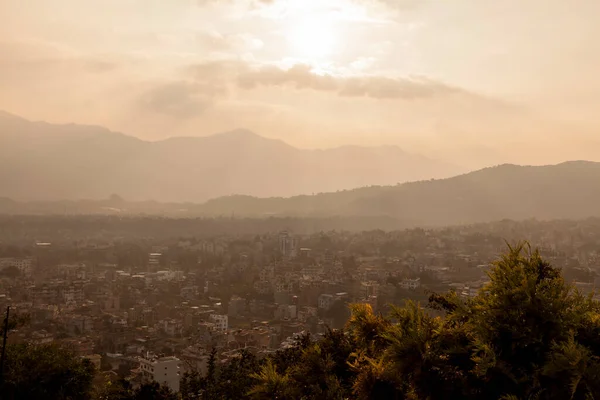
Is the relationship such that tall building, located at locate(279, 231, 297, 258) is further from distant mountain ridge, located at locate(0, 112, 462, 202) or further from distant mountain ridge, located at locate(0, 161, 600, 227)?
distant mountain ridge, located at locate(0, 112, 462, 202)

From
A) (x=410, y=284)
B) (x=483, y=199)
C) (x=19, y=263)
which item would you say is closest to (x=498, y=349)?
(x=410, y=284)

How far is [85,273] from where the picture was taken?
3981cm

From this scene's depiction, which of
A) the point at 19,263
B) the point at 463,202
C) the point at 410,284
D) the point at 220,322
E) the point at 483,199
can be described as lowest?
the point at 220,322

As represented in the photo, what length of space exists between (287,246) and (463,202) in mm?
→ 52242

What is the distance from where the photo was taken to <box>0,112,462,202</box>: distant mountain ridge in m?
129

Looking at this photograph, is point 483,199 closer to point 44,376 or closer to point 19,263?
point 19,263

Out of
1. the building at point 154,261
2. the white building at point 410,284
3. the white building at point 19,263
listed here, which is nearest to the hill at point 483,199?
the building at point 154,261

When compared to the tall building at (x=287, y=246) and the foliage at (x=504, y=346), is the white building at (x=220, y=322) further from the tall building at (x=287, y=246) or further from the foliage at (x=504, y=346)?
the tall building at (x=287, y=246)

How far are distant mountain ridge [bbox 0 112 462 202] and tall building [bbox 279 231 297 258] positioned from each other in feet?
264

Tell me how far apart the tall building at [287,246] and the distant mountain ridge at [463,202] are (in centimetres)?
3528

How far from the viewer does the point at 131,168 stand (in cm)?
16462

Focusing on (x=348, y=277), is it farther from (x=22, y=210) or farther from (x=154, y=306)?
(x=22, y=210)

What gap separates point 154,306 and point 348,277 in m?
14.6

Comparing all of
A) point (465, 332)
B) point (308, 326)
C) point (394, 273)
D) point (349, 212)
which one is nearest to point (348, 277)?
point (394, 273)
